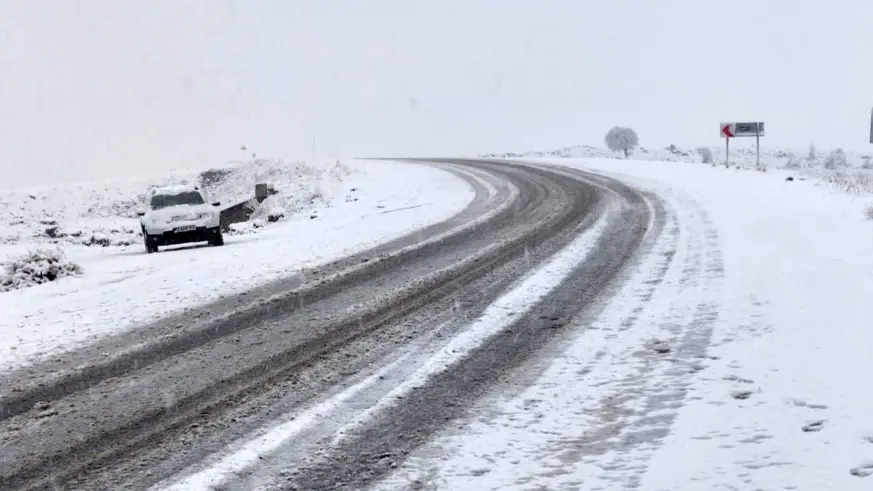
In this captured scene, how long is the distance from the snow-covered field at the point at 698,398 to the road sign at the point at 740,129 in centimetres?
1899

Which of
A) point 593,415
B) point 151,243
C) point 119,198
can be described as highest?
point 119,198

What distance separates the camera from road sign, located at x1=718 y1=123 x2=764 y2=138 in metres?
25.2

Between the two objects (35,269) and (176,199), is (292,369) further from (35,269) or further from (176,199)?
(176,199)

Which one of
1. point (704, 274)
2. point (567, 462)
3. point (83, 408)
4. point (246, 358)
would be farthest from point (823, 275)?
point (83, 408)

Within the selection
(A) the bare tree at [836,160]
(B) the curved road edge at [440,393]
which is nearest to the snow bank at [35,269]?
(B) the curved road edge at [440,393]

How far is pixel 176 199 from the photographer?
53.5ft

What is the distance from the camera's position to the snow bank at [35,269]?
35.3 feet

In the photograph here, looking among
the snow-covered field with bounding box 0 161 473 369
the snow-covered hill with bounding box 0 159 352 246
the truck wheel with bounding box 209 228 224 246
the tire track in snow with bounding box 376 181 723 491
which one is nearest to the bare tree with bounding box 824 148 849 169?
the snow-covered hill with bounding box 0 159 352 246

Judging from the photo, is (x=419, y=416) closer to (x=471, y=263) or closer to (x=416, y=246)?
(x=471, y=263)

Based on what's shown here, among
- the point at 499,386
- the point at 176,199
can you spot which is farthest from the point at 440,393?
the point at 176,199

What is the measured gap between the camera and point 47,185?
129 ft

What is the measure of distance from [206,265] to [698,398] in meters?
8.07

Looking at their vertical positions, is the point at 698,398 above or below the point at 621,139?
below

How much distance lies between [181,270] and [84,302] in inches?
78.3
